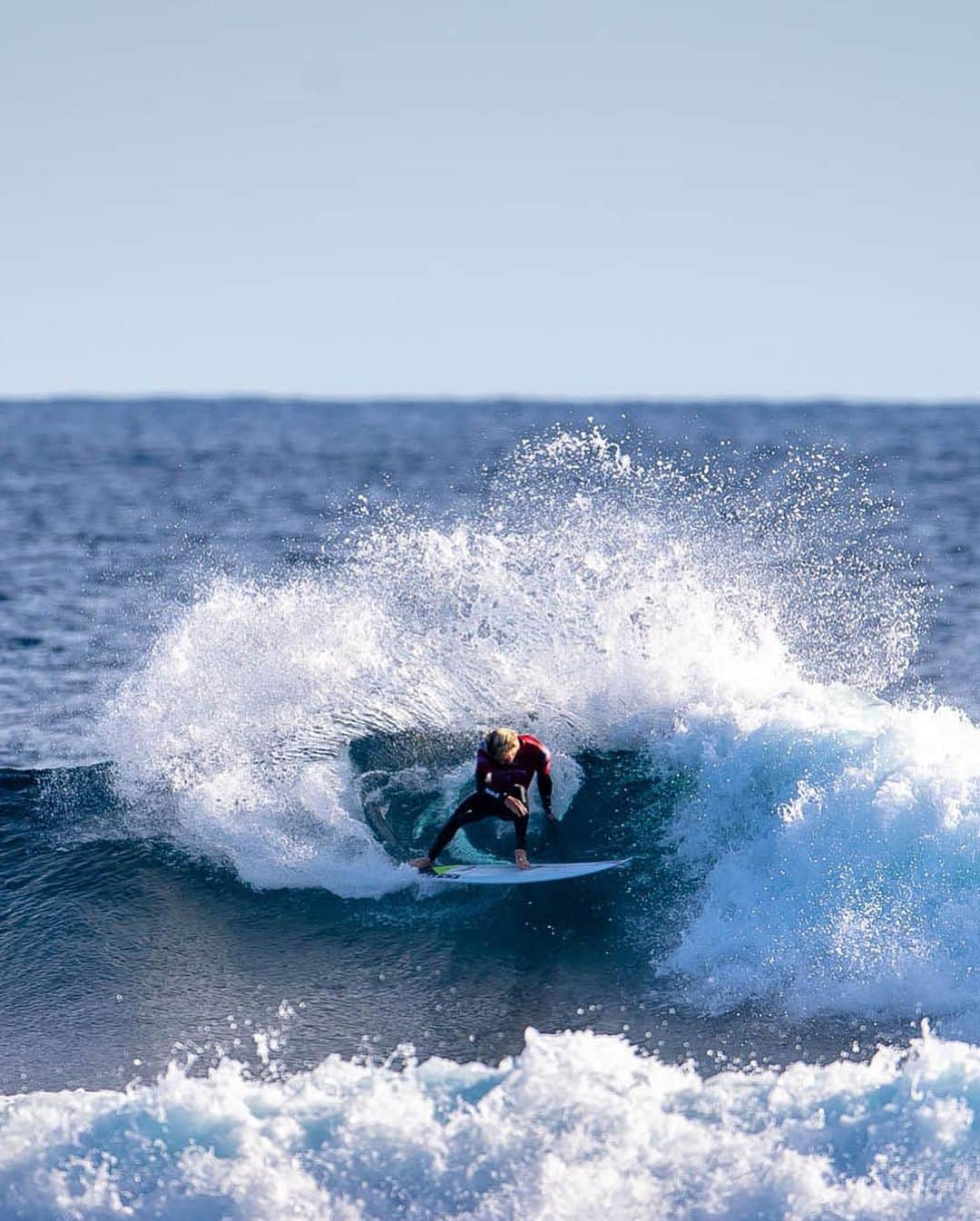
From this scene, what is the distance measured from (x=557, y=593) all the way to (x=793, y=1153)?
8.84 metres

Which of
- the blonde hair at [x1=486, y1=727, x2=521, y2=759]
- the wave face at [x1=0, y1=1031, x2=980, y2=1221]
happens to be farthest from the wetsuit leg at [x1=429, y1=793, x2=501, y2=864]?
the wave face at [x1=0, y1=1031, x2=980, y2=1221]

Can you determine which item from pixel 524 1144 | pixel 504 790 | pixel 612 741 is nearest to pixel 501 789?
pixel 504 790

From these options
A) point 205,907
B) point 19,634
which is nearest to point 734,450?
point 19,634

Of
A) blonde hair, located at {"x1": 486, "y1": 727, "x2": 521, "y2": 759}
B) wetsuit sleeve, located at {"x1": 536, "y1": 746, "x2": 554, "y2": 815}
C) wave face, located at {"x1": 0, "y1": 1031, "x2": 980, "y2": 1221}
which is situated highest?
blonde hair, located at {"x1": 486, "y1": 727, "x2": 521, "y2": 759}

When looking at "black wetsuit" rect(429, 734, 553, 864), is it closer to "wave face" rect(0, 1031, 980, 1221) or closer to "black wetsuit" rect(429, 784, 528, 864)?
"black wetsuit" rect(429, 784, 528, 864)

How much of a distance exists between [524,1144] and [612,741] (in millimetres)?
A: 6610

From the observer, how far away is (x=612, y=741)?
47.0ft

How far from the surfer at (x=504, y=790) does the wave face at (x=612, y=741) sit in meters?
0.60

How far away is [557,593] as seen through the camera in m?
16.1

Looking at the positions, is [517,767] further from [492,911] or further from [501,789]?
[492,911]

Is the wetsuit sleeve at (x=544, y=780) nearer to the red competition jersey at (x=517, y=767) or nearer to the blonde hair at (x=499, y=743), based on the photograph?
the red competition jersey at (x=517, y=767)

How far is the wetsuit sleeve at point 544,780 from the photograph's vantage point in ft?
40.0

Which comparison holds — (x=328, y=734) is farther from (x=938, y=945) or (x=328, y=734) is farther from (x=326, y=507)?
(x=326, y=507)

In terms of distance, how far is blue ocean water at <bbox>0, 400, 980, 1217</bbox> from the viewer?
7.96 m
